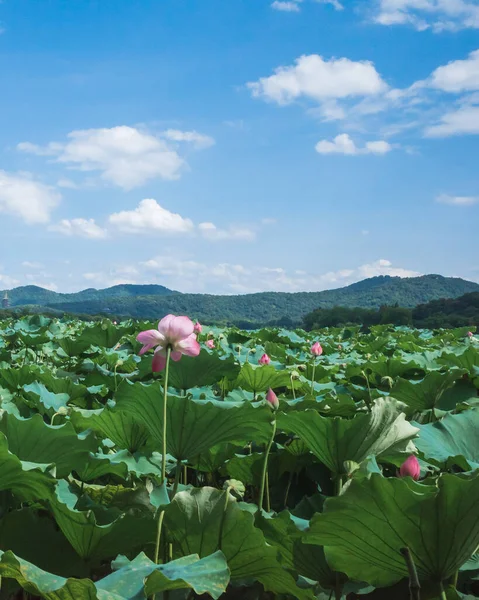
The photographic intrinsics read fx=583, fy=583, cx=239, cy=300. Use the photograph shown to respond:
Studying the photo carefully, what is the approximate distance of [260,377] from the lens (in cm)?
247

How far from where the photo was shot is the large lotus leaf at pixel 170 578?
726 millimetres

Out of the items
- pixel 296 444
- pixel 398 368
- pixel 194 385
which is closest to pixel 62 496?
pixel 296 444

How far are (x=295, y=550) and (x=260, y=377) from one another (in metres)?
1.44

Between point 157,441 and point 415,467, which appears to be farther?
point 157,441

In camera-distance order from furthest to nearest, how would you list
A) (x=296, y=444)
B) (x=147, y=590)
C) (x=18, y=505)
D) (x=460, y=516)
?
(x=296, y=444) → (x=18, y=505) → (x=460, y=516) → (x=147, y=590)

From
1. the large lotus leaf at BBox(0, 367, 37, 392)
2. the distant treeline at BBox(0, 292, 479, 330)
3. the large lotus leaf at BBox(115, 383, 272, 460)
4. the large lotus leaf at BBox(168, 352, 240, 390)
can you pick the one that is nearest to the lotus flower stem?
the large lotus leaf at BBox(115, 383, 272, 460)

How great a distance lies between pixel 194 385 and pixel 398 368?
130cm

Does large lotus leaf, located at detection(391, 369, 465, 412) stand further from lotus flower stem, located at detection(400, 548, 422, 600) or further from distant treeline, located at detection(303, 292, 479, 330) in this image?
distant treeline, located at detection(303, 292, 479, 330)

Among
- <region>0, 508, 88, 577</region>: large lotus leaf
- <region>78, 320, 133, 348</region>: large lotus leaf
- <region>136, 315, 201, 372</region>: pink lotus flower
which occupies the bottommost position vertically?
<region>0, 508, 88, 577</region>: large lotus leaf

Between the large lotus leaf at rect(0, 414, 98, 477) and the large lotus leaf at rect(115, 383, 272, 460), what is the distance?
227mm

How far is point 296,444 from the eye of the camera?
Result: 159 centimetres

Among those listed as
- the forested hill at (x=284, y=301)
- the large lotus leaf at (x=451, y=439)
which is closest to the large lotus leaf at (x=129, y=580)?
the large lotus leaf at (x=451, y=439)

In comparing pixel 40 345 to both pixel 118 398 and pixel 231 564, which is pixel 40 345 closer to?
pixel 118 398

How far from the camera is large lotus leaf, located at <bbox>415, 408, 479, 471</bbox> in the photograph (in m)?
1.49
